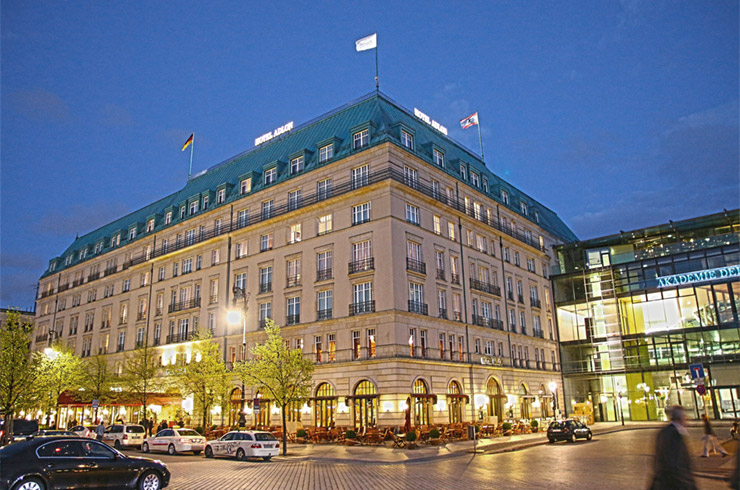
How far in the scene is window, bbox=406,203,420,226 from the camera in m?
44.8

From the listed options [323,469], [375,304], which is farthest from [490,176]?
[323,469]

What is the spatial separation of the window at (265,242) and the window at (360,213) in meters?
10.7

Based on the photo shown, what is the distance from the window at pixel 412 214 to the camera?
44.8 m

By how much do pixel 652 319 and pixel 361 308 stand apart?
36.5 m

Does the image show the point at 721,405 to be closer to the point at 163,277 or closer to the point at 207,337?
the point at 207,337

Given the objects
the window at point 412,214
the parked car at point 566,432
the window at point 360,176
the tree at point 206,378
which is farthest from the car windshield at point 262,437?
the window at point 360,176

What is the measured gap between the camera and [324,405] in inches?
1705

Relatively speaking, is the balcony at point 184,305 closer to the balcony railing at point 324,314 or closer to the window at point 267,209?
the window at point 267,209

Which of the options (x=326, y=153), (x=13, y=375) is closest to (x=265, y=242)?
(x=326, y=153)

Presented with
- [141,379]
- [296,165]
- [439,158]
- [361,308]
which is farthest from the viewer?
[141,379]

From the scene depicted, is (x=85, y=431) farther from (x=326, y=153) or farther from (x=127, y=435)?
(x=326, y=153)

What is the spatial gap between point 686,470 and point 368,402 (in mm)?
34151

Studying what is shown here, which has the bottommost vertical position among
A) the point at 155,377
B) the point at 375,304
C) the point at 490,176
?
the point at 155,377

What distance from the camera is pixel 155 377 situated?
190 feet
